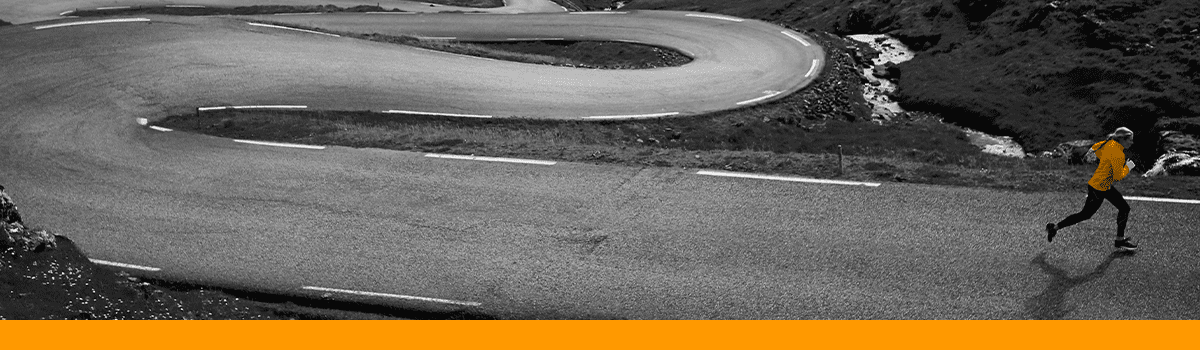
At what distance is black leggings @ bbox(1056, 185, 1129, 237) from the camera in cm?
1316

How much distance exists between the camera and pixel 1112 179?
515 inches

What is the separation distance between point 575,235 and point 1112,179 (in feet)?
24.8

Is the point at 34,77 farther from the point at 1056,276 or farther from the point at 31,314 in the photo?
the point at 1056,276

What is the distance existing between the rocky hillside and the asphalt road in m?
17.5

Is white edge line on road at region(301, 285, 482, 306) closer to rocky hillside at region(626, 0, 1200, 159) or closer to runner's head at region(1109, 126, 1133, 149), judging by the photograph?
runner's head at region(1109, 126, 1133, 149)

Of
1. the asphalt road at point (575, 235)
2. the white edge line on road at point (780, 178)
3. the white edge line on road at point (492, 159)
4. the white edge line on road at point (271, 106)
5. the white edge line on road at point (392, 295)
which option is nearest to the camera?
the asphalt road at point (575, 235)

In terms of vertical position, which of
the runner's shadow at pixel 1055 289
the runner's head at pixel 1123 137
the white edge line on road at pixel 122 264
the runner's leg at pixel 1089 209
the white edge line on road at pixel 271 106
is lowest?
the white edge line on road at pixel 122 264

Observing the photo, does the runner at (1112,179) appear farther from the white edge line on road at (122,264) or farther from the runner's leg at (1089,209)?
the white edge line on road at (122,264)

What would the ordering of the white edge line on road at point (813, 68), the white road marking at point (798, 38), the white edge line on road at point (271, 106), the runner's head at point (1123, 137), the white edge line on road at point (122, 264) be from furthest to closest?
1. the white road marking at point (798, 38)
2. the white edge line on road at point (813, 68)
3. the white edge line on road at point (271, 106)
4. the white edge line on road at point (122, 264)
5. the runner's head at point (1123, 137)

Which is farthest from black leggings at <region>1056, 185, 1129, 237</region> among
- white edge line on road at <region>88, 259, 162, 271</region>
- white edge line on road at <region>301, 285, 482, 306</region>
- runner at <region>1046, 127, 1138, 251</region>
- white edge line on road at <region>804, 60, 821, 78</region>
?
white edge line on road at <region>804, 60, 821, 78</region>

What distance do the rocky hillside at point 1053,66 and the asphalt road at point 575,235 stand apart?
57.5ft

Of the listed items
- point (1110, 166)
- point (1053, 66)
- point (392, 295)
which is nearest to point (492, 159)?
point (392, 295)

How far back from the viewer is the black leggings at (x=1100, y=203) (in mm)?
13156

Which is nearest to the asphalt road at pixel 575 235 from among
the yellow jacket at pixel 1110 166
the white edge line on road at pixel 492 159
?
the white edge line on road at pixel 492 159
